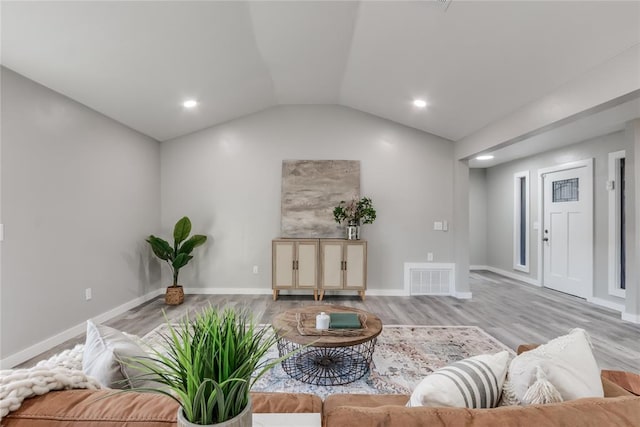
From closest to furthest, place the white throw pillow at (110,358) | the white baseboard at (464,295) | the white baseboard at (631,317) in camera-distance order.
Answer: the white throw pillow at (110,358) → the white baseboard at (631,317) → the white baseboard at (464,295)

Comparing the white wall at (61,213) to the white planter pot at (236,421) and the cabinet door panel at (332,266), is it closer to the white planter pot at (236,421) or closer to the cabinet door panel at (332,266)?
the cabinet door panel at (332,266)

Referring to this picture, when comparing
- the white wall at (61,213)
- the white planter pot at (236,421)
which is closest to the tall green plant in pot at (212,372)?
the white planter pot at (236,421)

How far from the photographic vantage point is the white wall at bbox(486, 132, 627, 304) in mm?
4215

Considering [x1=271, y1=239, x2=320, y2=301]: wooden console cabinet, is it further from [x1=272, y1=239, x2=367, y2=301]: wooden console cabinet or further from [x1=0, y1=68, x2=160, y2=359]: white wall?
[x1=0, y1=68, x2=160, y2=359]: white wall

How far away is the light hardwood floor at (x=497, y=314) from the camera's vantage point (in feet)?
9.68

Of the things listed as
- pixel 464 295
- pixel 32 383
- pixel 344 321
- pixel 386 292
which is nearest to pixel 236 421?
pixel 32 383

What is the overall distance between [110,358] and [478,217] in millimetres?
7441

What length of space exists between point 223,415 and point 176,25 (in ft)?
9.72

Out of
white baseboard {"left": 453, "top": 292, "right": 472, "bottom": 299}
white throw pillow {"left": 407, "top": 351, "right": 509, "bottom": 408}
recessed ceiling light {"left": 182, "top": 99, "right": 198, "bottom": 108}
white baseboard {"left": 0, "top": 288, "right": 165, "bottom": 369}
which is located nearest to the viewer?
white throw pillow {"left": 407, "top": 351, "right": 509, "bottom": 408}

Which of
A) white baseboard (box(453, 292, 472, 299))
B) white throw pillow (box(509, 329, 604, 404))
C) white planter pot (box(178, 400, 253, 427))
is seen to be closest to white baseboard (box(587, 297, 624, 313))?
white baseboard (box(453, 292, 472, 299))

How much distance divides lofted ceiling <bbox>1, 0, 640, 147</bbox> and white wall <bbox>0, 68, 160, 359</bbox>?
297mm

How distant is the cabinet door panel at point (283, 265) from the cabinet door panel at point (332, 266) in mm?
477

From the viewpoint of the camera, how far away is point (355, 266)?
14.2 ft

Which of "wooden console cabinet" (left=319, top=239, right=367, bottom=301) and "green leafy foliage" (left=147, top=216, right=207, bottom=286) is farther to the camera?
"wooden console cabinet" (left=319, top=239, right=367, bottom=301)
